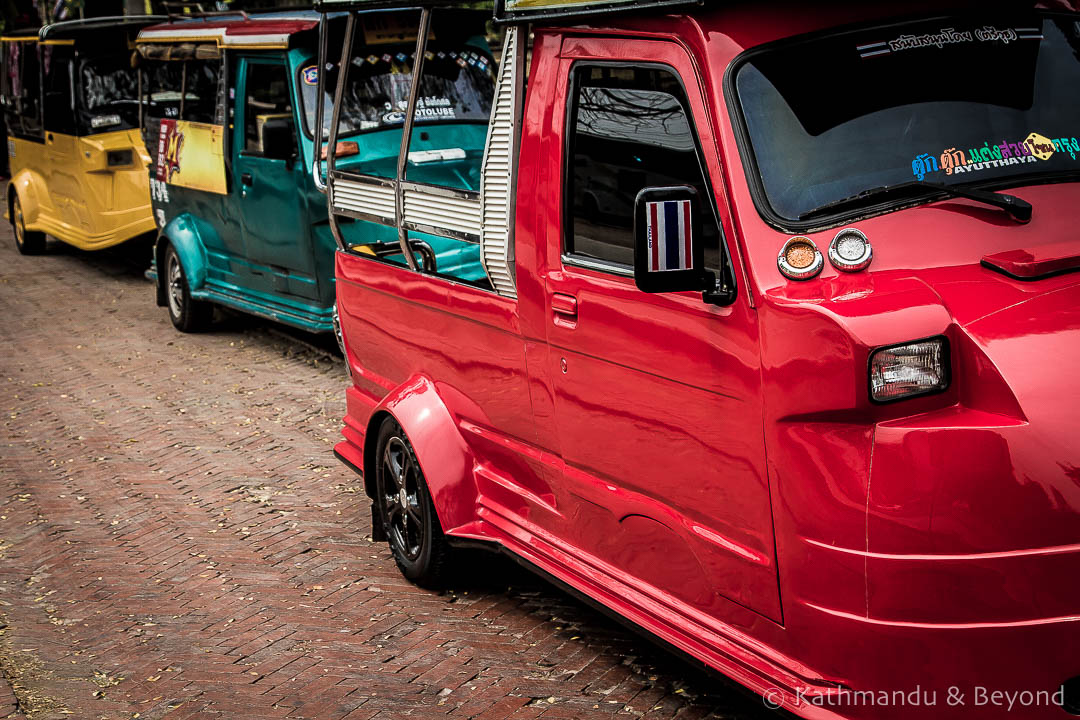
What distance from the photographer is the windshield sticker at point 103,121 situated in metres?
14.0

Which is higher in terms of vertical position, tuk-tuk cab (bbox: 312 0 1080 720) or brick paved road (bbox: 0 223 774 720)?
tuk-tuk cab (bbox: 312 0 1080 720)

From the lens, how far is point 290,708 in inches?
179

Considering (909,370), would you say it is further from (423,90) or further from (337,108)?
(423,90)

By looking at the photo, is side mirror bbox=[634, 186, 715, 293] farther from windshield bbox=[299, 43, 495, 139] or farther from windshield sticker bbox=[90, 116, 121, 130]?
windshield sticker bbox=[90, 116, 121, 130]

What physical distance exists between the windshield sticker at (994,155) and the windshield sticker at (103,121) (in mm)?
12301

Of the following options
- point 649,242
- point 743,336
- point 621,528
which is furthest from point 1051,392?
point 621,528

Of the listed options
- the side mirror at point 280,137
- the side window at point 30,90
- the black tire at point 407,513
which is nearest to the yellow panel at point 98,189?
the side window at point 30,90

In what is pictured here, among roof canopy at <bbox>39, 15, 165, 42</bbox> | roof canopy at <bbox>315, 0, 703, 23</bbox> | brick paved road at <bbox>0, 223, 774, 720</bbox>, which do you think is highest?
roof canopy at <bbox>39, 15, 165, 42</bbox>

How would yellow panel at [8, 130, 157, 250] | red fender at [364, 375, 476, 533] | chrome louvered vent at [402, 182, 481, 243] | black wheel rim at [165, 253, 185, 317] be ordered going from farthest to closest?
yellow panel at [8, 130, 157, 250]
black wheel rim at [165, 253, 185, 317]
red fender at [364, 375, 476, 533]
chrome louvered vent at [402, 182, 481, 243]

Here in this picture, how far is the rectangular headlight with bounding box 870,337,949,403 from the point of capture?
3.05 m

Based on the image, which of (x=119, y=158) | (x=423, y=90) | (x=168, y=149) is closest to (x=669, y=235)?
(x=423, y=90)

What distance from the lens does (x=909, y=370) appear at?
3057 millimetres

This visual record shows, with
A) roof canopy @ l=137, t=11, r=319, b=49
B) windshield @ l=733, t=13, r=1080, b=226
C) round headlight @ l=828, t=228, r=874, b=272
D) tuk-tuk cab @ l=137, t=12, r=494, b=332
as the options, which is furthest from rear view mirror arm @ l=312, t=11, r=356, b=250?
roof canopy @ l=137, t=11, r=319, b=49

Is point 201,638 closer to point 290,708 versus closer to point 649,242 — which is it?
point 290,708
